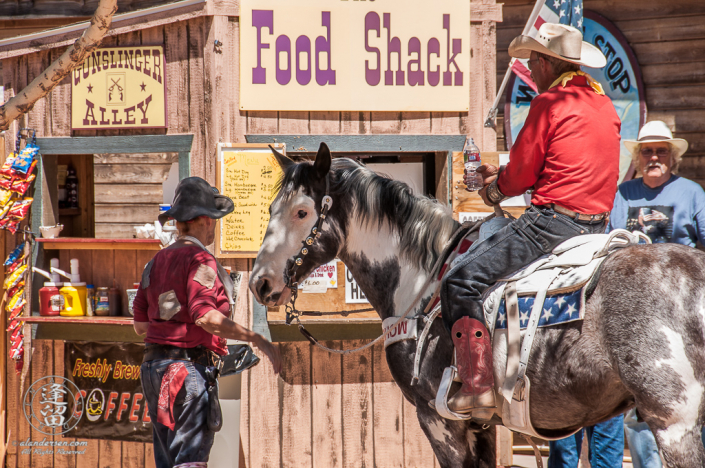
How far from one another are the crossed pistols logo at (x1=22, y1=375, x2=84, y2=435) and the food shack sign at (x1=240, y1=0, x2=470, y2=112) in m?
2.54

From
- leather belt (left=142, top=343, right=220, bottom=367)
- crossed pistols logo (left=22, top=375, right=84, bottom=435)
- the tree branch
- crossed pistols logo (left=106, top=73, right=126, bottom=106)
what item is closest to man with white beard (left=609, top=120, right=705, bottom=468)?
leather belt (left=142, top=343, right=220, bottom=367)

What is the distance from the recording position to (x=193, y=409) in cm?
300

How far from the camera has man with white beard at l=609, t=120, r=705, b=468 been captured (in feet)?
13.0

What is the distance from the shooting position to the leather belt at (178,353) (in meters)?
3.07

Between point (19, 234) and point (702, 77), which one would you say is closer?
point (19, 234)

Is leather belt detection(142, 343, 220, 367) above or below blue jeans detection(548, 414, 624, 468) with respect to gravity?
above

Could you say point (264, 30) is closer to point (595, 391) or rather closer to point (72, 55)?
point (72, 55)

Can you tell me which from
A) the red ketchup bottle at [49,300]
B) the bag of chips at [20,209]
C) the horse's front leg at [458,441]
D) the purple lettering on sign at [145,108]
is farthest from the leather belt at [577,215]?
the bag of chips at [20,209]

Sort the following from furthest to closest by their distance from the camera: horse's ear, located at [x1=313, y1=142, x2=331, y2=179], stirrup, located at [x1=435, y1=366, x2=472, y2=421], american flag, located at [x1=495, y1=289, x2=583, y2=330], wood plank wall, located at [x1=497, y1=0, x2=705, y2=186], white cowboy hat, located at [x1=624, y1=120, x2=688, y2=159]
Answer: wood plank wall, located at [x1=497, y1=0, x2=705, y2=186] < white cowboy hat, located at [x1=624, y1=120, x2=688, y2=159] < horse's ear, located at [x1=313, y1=142, x2=331, y2=179] < stirrup, located at [x1=435, y1=366, x2=472, y2=421] < american flag, located at [x1=495, y1=289, x2=583, y2=330]

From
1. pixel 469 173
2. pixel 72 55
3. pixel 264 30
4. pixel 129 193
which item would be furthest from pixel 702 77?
pixel 129 193

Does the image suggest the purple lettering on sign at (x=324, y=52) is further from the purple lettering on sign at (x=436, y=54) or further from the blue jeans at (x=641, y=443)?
the blue jeans at (x=641, y=443)

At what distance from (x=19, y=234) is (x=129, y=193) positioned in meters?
2.23

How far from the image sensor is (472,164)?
3.77 meters

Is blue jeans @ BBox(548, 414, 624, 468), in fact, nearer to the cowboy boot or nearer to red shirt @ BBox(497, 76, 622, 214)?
the cowboy boot
